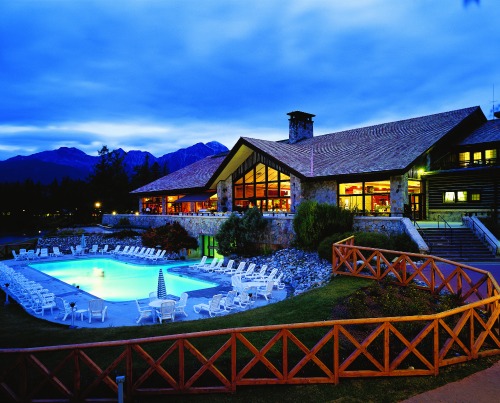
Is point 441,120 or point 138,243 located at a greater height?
point 441,120

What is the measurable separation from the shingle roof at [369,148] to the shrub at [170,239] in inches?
366

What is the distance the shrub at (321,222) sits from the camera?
20.8 meters

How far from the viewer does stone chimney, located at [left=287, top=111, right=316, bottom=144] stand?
37.9 m

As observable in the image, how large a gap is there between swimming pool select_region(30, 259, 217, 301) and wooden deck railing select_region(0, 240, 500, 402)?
1058 cm

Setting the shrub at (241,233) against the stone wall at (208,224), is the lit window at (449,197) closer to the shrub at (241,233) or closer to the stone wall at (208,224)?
the stone wall at (208,224)

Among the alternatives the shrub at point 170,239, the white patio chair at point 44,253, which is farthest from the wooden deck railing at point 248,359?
the white patio chair at point 44,253

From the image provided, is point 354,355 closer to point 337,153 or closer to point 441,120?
point 337,153

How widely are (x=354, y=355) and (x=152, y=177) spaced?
71.7 m

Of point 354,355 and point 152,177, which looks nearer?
point 354,355

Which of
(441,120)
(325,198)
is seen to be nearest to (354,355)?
(325,198)

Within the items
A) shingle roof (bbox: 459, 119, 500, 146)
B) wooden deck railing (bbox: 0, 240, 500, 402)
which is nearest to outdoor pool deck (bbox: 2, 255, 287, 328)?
wooden deck railing (bbox: 0, 240, 500, 402)

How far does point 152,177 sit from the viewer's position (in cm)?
7481

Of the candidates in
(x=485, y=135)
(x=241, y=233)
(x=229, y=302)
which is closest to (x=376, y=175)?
(x=485, y=135)

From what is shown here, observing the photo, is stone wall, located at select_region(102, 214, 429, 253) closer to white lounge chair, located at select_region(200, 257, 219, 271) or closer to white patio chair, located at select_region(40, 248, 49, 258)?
white lounge chair, located at select_region(200, 257, 219, 271)
